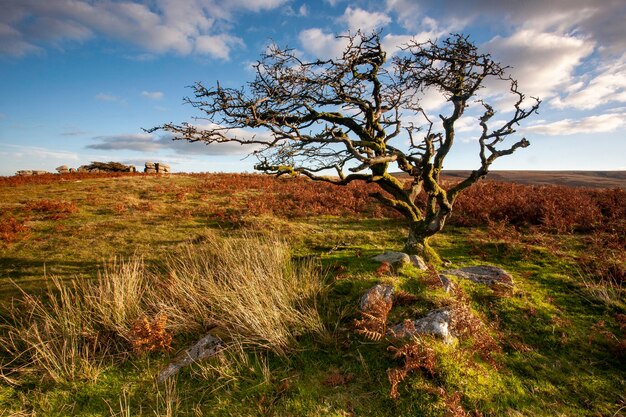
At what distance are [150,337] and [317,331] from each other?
126 inches

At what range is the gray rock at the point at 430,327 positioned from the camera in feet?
16.9

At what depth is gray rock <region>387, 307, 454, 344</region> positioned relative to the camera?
515 cm

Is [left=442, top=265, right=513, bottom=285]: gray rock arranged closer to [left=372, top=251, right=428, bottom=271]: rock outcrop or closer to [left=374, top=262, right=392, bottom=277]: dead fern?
[left=372, top=251, right=428, bottom=271]: rock outcrop

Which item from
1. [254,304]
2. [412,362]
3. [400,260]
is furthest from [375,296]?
[254,304]

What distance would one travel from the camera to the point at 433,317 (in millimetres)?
5570

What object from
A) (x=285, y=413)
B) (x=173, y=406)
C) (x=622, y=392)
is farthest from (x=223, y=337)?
(x=622, y=392)

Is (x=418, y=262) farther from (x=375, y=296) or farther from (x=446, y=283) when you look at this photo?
(x=375, y=296)

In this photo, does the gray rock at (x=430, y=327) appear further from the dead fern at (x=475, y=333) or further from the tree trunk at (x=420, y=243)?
the tree trunk at (x=420, y=243)

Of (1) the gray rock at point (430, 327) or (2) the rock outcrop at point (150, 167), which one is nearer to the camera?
(1) the gray rock at point (430, 327)

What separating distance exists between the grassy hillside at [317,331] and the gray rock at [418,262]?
333mm

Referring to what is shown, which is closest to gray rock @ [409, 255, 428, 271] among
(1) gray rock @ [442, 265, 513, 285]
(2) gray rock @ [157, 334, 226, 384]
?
Answer: (1) gray rock @ [442, 265, 513, 285]

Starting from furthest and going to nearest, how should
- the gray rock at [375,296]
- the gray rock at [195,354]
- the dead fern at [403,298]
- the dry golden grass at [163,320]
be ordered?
the dead fern at [403,298] → the gray rock at [375,296] → the dry golden grass at [163,320] → the gray rock at [195,354]

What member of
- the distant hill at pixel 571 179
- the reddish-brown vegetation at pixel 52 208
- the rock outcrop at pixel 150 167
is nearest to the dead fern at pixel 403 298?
the reddish-brown vegetation at pixel 52 208

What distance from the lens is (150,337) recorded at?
602 centimetres
